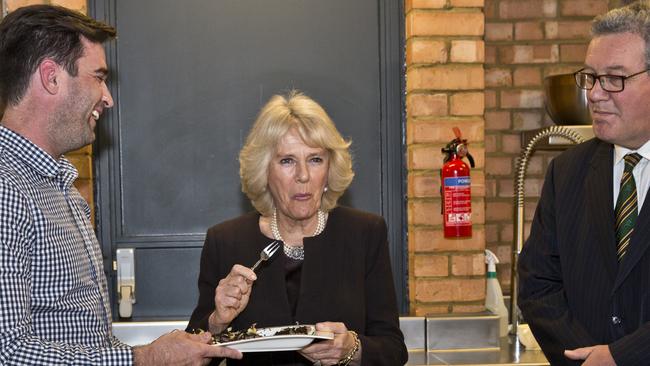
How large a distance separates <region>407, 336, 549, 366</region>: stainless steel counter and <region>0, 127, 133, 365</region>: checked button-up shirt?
4.62 ft

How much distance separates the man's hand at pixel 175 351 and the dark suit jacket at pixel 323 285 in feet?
1.65

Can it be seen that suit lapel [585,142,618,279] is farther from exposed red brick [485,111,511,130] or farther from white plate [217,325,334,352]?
exposed red brick [485,111,511,130]

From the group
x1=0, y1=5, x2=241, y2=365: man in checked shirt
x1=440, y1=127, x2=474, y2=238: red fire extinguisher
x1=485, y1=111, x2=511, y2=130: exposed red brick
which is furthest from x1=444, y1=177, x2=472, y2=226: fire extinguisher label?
x1=0, y1=5, x2=241, y2=365: man in checked shirt

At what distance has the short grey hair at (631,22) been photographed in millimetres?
2145

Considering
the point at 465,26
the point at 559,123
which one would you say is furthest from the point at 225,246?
the point at 559,123

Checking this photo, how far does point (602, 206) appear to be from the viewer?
87.8 inches

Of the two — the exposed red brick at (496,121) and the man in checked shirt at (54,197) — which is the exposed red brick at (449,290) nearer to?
the exposed red brick at (496,121)

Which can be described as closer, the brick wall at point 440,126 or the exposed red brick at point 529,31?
the brick wall at point 440,126

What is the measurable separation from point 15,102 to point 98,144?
4.62ft

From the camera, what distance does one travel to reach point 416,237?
327 centimetres

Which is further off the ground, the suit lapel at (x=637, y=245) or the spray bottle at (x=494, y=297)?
the suit lapel at (x=637, y=245)

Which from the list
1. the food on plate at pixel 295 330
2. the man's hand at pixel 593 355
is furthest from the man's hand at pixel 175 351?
the man's hand at pixel 593 355

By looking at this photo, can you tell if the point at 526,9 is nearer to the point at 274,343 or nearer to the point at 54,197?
the point at 274,343

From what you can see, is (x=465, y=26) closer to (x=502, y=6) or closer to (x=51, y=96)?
(x=502, y=6)
